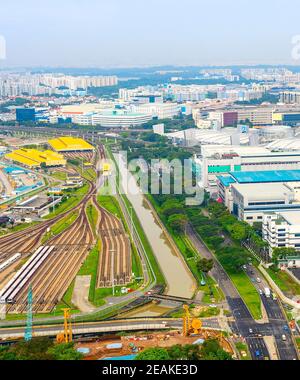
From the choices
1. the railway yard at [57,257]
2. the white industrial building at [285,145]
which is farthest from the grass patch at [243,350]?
the white industrial building at [285,145]

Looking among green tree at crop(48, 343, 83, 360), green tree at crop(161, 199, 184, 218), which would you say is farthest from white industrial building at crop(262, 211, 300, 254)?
green tree at crop(48, 343, 83, 360)

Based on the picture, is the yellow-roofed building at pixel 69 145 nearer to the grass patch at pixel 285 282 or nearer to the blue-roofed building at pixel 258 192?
the blue-roofed building at pixel 258 192

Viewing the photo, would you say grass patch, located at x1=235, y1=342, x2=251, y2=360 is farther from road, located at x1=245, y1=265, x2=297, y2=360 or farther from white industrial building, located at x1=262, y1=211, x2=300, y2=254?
white industrial building, located at x1=262, y1=211, x2=300, y2=254

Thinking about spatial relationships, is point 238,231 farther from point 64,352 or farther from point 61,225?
point 64,352

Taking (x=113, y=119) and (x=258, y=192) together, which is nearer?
(x=258, y=192)

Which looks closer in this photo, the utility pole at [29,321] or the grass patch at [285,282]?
the utility pole at [29,321]

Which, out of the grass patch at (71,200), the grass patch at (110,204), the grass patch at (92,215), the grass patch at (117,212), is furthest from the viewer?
the grass patch at (71,200)

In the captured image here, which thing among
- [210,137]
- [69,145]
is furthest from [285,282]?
[69,145]
